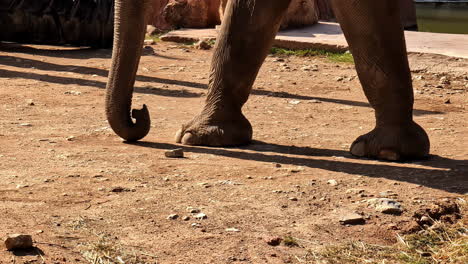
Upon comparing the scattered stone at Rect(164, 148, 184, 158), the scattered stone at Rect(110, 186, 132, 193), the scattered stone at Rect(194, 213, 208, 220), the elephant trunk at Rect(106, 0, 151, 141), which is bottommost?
the scattered stone at Rect(164, 148, 184, 158)

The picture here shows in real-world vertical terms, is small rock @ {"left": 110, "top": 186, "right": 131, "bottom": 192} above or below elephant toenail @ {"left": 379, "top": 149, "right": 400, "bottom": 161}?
above

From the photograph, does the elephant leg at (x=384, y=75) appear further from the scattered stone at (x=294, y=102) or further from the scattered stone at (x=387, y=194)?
the scattered stone at (x=294, y=102)

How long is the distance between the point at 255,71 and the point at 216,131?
382 millimetres

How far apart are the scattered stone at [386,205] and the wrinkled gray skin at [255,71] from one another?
936mm

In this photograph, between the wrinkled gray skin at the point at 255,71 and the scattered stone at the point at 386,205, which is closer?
the scattered stone at the point at 386,205

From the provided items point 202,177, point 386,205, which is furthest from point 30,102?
point 386,205

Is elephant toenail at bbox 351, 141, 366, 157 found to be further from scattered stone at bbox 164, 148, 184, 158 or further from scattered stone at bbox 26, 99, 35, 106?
scattered stone at bbox 26, 99, 35, 106

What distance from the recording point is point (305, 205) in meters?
4.29

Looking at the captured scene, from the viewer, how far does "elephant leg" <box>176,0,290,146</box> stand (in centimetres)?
541

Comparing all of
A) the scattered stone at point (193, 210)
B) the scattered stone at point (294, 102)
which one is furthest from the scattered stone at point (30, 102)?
the scattered stone at point (193, 210)

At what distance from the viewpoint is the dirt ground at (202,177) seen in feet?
12.4

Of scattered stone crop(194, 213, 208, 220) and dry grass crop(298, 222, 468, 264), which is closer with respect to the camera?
dry grass crop(298, 222, 468, 264)

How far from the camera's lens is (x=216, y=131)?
18.1ft

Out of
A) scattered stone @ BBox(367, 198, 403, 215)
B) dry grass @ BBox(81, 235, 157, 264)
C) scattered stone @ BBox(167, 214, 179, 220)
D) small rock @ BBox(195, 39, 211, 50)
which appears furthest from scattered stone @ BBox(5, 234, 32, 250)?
small rock @ BBox(195, 39, 211, 50)
